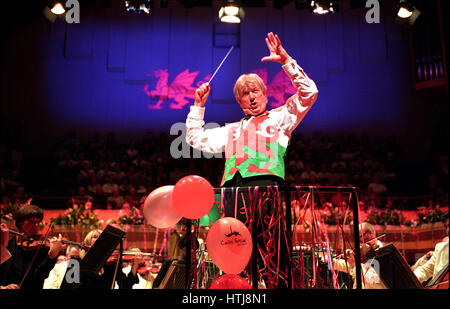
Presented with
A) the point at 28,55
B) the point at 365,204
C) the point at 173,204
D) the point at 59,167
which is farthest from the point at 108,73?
the point at 173,204

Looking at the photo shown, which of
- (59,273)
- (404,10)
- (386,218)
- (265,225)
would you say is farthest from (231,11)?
(265,225)

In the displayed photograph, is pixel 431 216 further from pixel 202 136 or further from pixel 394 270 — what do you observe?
pixel 202 136

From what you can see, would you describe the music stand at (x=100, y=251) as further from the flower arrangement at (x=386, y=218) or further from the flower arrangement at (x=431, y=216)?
the flower arrangement at (x=431, y=216)

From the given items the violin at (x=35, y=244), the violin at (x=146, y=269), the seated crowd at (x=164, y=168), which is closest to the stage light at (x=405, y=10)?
the seated crowd at (x=164, y=168)

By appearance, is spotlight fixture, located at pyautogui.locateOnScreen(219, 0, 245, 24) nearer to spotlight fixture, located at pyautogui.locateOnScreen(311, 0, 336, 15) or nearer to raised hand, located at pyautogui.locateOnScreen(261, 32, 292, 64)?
spotlight fixture, located at pyautogui.locateOnScreen(311, 0, 336, 15)

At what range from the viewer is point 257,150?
2412 millimetres

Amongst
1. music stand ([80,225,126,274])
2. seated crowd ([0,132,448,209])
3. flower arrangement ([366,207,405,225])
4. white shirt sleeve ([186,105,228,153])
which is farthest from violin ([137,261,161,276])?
seated crowd ([0,132,448,209])

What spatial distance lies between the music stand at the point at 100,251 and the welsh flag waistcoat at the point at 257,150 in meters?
0.68

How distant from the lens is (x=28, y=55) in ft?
33.1

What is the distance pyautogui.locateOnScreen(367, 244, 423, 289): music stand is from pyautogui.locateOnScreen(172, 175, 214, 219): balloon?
3.46 feet

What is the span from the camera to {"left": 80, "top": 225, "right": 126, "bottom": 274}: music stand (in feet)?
7.63

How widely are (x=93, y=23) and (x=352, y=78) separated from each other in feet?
19.7
